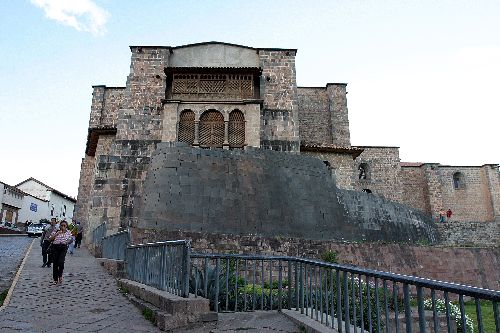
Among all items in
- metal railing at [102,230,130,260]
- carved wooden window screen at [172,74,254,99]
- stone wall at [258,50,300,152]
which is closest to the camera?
metal railing at [102,230,130,260]

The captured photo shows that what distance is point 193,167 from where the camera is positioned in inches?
590

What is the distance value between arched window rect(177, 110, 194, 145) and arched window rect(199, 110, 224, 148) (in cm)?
57

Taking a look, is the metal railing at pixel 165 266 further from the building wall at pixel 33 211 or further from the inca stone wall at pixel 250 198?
the building wall at pixel 33 211

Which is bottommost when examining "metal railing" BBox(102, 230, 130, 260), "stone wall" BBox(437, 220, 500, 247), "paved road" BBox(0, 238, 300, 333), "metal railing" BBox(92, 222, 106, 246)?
"paved road" BBox(0, 238, 300, 333)

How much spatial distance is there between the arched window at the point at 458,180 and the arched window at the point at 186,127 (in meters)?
26.9

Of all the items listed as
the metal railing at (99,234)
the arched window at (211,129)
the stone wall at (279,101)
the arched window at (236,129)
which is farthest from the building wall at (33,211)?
the stone wall at (279,101)

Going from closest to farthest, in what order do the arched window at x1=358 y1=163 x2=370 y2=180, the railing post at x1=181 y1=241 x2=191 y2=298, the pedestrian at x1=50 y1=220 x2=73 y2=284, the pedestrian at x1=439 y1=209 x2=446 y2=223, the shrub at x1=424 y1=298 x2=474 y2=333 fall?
the shrub at x1=424 y1=298 x2=474 y2=333 → the railing post at x1=181 y1=241 x2=191 y2=298 → the pedestrian at x1=50 y1=220 x2=73 y2=284 → the pedestrian at x1=439 y1=209 x2=446 y2=223 → the arched window at x1=358 y1=163 x2=370 y2=180

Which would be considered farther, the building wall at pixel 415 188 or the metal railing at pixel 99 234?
the building wall at pixel 415 188

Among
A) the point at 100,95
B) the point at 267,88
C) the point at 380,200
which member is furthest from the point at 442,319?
the point at 100,95

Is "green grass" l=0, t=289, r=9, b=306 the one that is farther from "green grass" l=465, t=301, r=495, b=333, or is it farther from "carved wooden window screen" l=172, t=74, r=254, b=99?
"carved wooden window screen" l=172, t=74, r=254, b=99

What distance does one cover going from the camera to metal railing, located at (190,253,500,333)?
3.19 m

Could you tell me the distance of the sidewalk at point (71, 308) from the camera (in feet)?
16.5

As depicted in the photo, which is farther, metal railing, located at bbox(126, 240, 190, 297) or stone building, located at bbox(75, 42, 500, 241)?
stone building, located at bbox(75, 42, 500, 241)

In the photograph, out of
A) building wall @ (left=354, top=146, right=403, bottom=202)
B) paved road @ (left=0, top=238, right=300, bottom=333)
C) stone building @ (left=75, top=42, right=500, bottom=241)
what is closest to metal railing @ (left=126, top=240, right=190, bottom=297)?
paved road @ (left=0, top=238, right=300, bottom=333)
